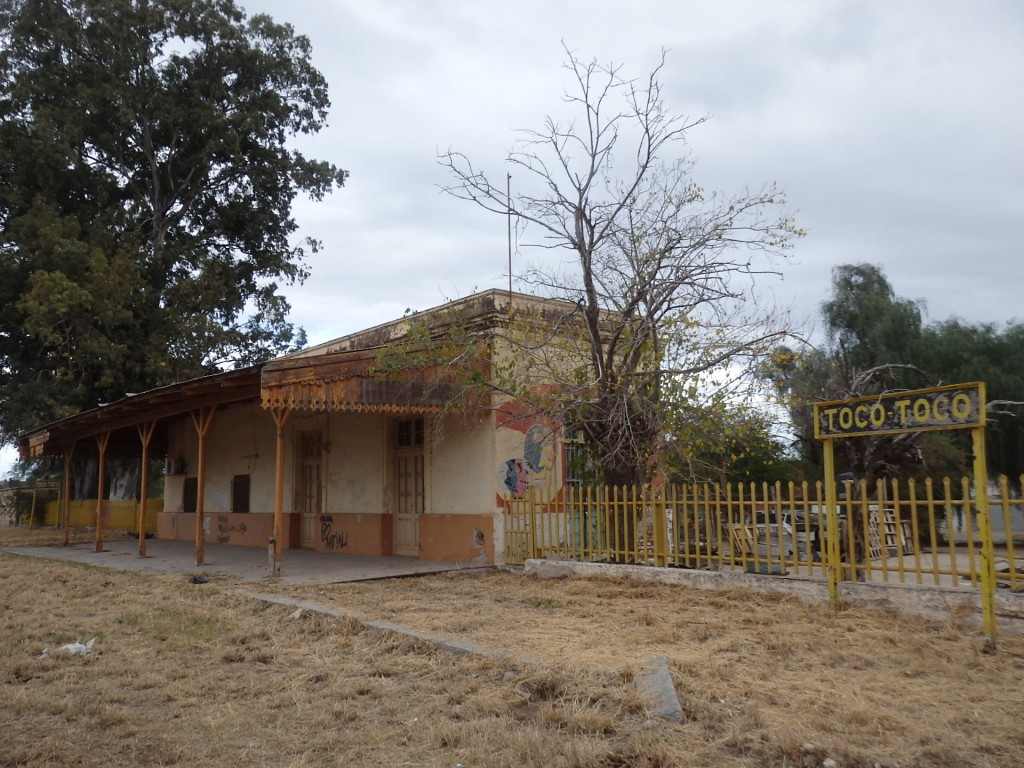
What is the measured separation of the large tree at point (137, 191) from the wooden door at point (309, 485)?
29.9 ft

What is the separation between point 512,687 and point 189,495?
18726 mm

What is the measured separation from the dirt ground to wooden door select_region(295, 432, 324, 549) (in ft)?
24.4

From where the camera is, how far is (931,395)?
702cm

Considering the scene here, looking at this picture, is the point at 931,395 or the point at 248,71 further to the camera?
the point at 248,71

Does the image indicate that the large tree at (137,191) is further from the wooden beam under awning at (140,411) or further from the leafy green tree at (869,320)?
the leafy green tree at (869,320)

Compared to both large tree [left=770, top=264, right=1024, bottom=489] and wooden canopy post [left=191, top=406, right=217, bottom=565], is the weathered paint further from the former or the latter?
large tree [left=770, top=264, right=1024, bottom=489]

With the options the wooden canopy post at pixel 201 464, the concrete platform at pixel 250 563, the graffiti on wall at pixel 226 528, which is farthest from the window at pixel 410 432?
the graffiti on wall at pixel 226 528

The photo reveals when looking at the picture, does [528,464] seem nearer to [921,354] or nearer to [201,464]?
[201,464]

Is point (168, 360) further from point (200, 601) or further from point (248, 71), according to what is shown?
point (200, 601)

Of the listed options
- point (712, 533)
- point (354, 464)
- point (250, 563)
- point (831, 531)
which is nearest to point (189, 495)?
point (354, 464)

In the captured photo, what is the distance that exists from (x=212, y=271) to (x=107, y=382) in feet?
16.7

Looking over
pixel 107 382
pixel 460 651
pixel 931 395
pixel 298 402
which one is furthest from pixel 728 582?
pixel 107 382

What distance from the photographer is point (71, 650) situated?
7.13 meters

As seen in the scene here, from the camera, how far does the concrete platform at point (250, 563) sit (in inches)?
464
